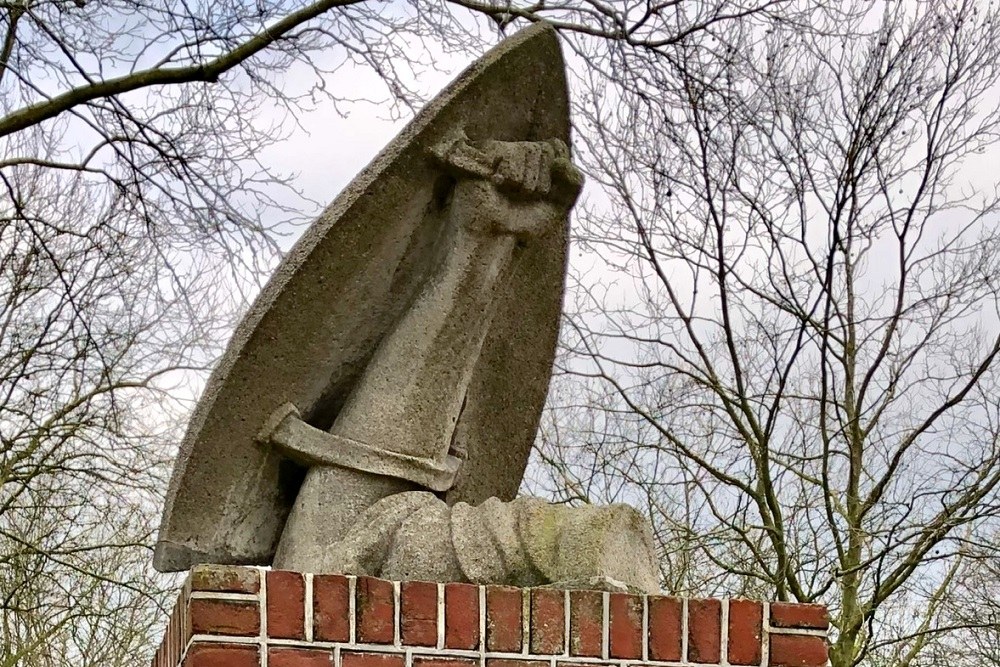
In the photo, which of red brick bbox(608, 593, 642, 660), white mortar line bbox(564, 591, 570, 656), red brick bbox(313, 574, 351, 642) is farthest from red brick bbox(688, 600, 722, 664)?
red brick bbox(313, 574, 351, 642)

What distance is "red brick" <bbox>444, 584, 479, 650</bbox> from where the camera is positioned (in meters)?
2.29

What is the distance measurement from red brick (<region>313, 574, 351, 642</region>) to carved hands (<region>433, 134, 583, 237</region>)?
967 mm

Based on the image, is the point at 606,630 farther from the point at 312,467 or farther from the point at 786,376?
Result: the point at 786,376

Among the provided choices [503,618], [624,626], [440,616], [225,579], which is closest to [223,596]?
[225,579]

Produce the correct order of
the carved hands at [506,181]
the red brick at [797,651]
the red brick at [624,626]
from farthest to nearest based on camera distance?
1. the carved hands at [506,181]
2. the red brick at [797,651]
3. the red brick at [624,626]

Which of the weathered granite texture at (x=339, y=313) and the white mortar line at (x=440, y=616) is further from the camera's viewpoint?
the weathered granite texture at (x=339, y=313)

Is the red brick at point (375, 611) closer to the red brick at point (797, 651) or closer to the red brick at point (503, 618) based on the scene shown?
the red brick at point (503, 618)

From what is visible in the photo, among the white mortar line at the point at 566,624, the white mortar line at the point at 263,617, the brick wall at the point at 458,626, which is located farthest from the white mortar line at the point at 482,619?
the white mortar line at the point at 263,617

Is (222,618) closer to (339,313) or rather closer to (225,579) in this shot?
(225,579)

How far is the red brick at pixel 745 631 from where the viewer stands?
8.01 feet

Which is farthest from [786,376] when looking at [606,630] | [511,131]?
[606,630]

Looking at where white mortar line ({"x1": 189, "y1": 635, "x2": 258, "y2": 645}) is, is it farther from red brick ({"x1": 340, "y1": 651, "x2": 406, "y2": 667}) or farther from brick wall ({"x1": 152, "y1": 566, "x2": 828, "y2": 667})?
red brick ({"x1": 340, "y1": 651, "x2": 406, "y2": 667})

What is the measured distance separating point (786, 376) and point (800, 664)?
493cm

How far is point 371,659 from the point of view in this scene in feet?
7.35
